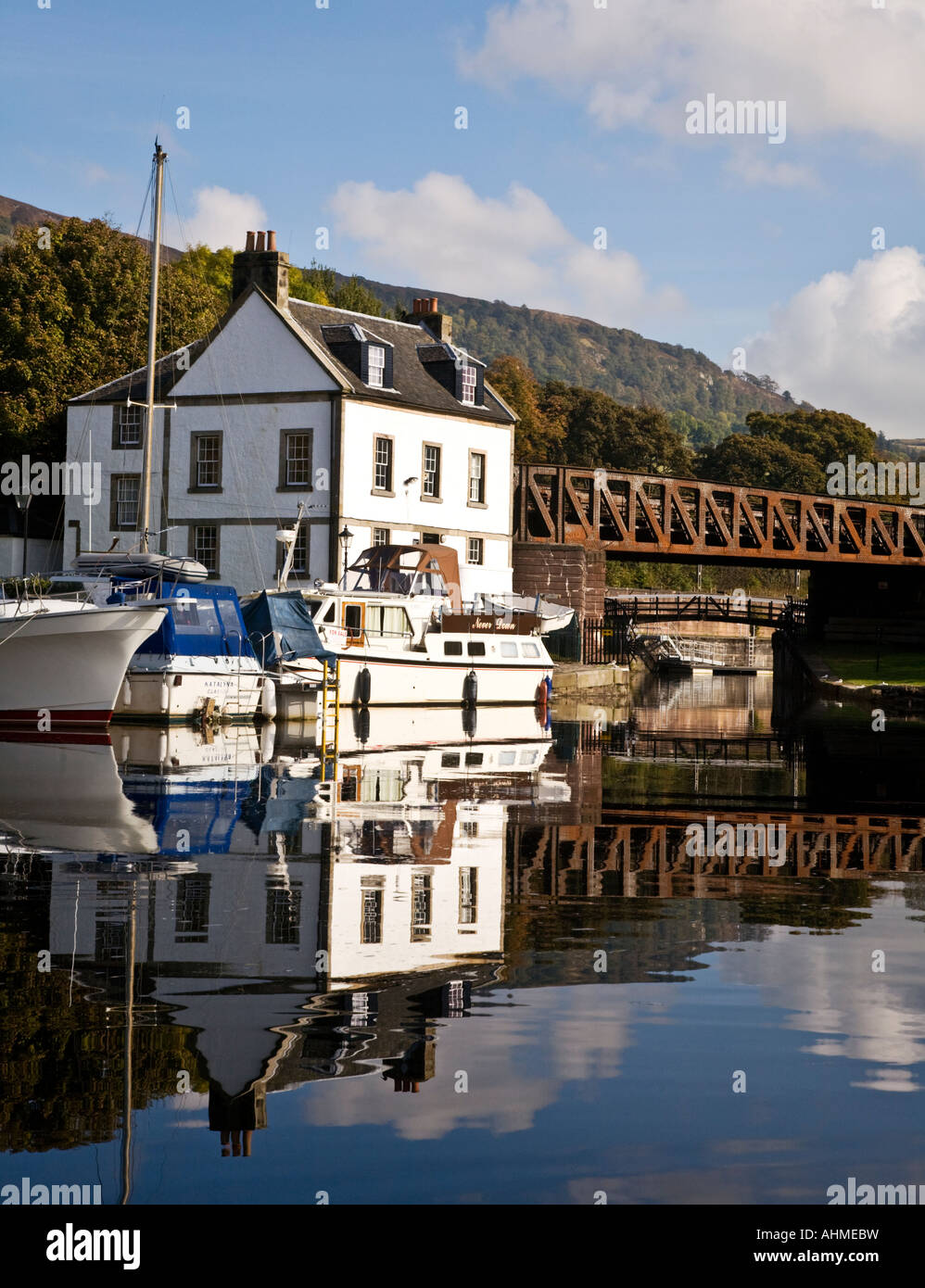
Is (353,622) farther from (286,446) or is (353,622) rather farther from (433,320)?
(433,320)

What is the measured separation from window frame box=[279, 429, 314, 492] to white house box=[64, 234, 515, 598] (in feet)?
0.14

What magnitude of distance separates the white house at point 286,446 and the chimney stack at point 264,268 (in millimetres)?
50

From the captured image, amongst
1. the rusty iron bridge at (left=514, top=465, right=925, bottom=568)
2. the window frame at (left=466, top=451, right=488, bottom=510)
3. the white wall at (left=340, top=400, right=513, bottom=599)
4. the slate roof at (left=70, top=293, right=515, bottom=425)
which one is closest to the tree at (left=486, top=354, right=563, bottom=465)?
the rusty iron bridge at (left=514, top=465, right=925, bottom=568)

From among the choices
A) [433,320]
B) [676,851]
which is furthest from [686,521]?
[676,851]

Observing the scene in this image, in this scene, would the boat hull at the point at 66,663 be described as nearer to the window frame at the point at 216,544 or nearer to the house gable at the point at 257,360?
the window frame at the point at 216,544

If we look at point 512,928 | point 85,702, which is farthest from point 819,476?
point 512,928

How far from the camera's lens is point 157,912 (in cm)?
1082

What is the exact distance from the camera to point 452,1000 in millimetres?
8477

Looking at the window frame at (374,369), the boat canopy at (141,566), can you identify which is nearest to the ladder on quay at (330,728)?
the boat canopy at (141,566)

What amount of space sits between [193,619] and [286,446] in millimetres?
16468

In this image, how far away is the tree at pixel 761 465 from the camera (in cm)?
12494

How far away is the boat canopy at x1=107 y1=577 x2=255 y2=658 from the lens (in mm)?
32125

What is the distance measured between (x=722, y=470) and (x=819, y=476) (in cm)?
936
